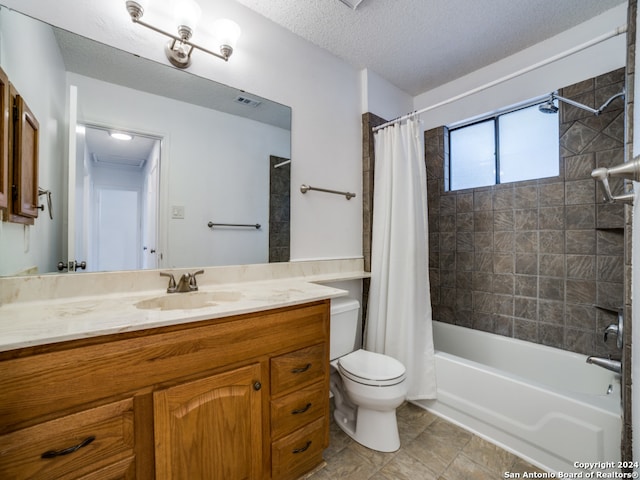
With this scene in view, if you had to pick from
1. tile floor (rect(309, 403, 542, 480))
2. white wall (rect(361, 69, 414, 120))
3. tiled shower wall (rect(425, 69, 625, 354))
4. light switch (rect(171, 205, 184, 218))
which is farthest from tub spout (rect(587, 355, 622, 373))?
light switch (rect(171, 205, 184, 218))

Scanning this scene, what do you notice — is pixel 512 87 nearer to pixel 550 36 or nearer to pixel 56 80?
pixel 550 36

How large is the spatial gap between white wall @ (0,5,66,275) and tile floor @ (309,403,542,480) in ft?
5.04

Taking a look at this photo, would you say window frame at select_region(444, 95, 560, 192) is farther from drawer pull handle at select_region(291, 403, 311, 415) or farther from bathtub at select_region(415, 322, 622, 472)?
drawer pull handle at select_region(291, 403, 311, 415)

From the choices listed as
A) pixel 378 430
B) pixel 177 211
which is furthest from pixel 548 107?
pixel 177 211

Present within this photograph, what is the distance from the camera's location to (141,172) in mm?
1342

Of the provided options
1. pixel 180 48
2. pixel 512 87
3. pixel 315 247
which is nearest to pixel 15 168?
pixel 180 48

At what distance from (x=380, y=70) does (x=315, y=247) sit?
1.56 metres

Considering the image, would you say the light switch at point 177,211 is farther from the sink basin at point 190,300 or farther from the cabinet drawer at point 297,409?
the cabinet drawer at point 297,409

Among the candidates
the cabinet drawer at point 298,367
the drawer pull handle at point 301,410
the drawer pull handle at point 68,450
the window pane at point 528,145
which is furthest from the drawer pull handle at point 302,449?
the window pane at point 528,145

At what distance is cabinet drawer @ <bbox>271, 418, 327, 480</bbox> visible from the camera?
3.71 ft

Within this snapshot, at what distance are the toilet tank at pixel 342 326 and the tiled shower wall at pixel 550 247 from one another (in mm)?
1142

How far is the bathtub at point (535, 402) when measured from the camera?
1.23 metres

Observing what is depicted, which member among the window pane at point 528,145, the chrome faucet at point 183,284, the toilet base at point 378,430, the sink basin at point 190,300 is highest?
the window pane at point 528,145

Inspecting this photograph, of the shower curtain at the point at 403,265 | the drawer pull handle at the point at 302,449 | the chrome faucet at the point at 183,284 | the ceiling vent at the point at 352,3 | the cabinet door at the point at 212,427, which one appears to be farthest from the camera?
the shower curtain at the point at 403,265
